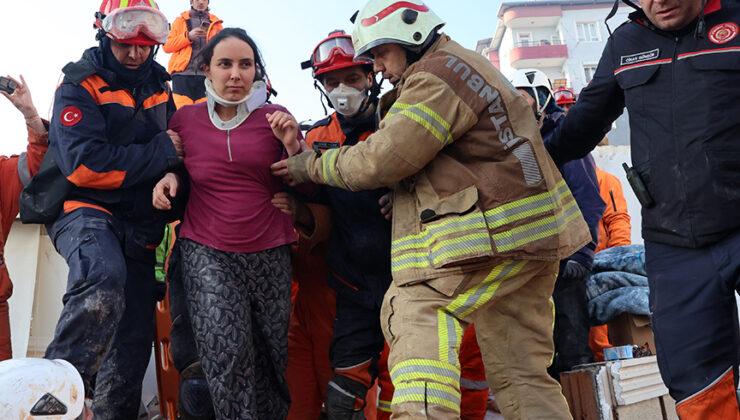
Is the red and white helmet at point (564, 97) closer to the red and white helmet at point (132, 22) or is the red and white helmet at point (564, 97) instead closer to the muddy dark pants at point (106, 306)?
the red and white helmet at point (132, 22)

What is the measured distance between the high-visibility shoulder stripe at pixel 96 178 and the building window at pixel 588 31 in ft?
148

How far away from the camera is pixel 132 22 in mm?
3824

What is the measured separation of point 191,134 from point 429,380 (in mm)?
1997

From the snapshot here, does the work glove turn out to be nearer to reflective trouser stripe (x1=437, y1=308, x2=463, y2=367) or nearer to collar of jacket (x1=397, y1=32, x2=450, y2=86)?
collar of jacket (x1=397, y1=32, x2=450, y2=86)

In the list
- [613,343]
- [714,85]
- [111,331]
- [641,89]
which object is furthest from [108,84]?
[613,343]

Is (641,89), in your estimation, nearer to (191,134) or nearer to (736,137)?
(736,137)

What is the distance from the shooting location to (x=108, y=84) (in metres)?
3.80

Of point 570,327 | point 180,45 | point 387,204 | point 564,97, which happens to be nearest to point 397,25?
point 387,204

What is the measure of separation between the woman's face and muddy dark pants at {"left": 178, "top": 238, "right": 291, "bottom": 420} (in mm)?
851

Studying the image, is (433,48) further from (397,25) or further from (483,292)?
(483,292)

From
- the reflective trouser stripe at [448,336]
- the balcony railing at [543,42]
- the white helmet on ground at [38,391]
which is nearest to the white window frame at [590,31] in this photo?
the balcony railing at [543,42]

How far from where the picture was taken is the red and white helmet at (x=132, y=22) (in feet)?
12.4

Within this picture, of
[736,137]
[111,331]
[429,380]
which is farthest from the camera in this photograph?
[111,331]

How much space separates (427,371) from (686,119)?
1514mm
